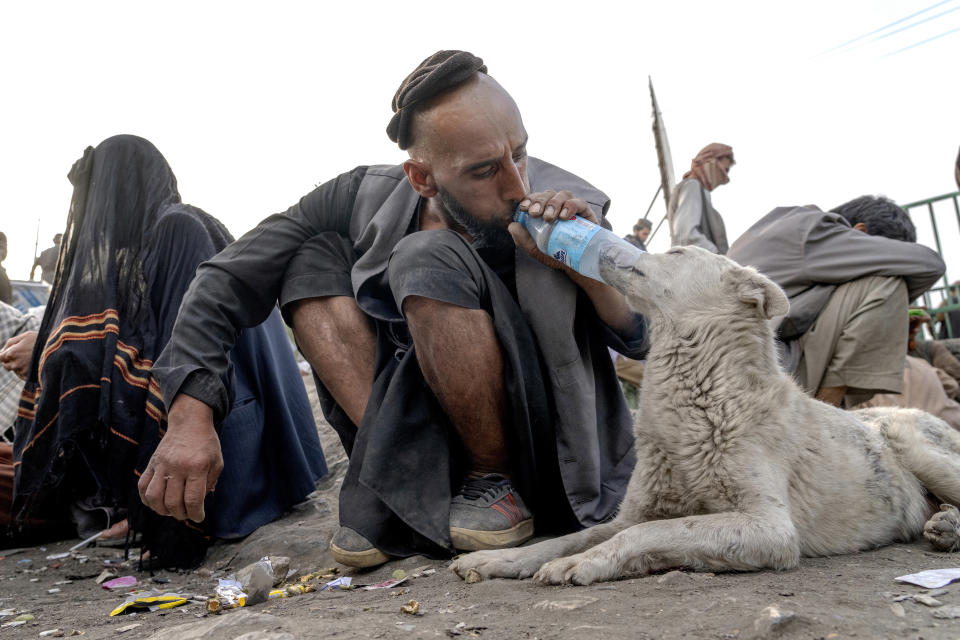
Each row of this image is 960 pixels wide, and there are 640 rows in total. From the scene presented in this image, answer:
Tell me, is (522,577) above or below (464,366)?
below

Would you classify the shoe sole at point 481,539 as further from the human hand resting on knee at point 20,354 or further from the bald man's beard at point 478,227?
the human hand resting on knee at point 20,354

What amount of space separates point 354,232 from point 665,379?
162 cm

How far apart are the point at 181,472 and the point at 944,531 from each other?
9.28 feet

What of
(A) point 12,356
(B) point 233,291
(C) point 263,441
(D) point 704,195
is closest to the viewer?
(B) point 233,291

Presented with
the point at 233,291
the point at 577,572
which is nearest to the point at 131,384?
the point at 233,291

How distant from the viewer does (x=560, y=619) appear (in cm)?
178

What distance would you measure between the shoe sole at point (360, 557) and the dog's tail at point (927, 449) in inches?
87.4

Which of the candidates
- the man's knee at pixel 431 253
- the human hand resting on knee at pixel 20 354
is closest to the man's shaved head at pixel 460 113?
the man's knee at pixel 431 253

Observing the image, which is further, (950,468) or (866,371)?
(866,371)

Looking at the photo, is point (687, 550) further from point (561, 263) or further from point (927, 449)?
point (927, 449)

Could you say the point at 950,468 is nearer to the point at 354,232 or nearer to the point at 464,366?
the point at 464,366

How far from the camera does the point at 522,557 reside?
2408 millimetres

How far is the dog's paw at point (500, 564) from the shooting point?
2.36m

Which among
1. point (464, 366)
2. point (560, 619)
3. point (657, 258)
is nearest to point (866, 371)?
point (657, 258)
